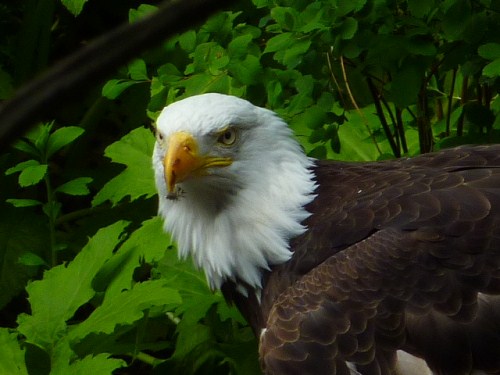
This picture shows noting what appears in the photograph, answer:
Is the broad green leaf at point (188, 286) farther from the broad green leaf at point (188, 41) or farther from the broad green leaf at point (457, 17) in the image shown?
the broad green leaf at point (457, 17)

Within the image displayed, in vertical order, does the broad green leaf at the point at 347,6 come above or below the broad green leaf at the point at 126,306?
above

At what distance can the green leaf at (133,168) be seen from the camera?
3209mm

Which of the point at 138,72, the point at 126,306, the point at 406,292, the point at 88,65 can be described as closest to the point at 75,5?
the point at 138,72

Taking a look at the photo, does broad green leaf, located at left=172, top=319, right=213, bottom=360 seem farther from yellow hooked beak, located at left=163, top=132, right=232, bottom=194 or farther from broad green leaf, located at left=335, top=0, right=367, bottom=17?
broad green leaf, located at left=335, top=0, right=367, bottom=17

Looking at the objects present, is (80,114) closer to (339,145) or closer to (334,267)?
(339,145)

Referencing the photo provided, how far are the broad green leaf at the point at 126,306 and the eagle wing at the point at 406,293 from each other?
0.42m

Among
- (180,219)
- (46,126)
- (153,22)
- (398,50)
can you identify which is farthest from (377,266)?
(153,22)

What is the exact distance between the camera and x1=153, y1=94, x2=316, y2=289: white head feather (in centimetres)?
250

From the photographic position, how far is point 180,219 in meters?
2.67

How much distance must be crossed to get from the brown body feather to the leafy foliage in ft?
1.70

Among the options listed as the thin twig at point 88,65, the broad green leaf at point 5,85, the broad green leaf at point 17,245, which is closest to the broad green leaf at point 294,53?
the broad green leaf at point 17,245

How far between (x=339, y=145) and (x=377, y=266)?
1.15 meters

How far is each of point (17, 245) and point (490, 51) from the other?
2472 mm

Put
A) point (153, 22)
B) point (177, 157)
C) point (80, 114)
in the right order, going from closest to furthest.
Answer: point (153, 22) < point (177, 157) < point (80, 114)
